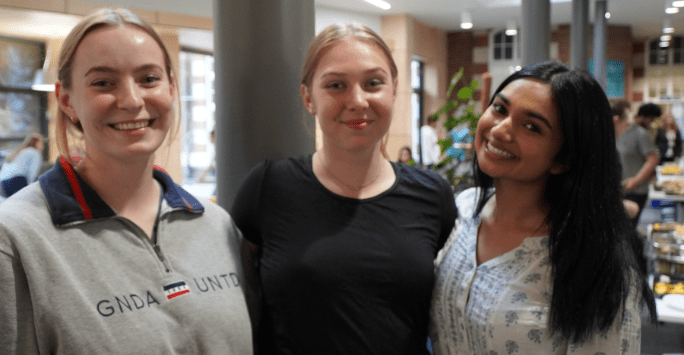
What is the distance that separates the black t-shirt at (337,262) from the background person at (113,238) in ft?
0.41

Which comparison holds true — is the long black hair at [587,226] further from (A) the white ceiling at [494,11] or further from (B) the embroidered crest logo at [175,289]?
(A) the white ceiling at [494,11]

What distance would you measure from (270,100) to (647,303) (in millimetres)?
1291

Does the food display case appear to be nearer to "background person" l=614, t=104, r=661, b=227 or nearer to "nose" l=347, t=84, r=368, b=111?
"background person" l=614, t=104, r=661, b=227

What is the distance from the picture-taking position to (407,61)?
12.5 metres

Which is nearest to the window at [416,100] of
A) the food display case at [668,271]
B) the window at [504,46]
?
Answer: the window at [504,46]

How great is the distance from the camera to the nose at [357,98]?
143 cm

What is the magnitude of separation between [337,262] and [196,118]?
8549 mm

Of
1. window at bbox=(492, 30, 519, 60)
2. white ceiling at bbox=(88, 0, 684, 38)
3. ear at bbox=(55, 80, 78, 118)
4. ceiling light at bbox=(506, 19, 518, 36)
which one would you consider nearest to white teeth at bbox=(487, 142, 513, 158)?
ear at bbox=(55, 80, 78, 118)

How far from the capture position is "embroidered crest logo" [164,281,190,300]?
123cm

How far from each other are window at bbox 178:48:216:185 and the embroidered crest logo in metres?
8.09

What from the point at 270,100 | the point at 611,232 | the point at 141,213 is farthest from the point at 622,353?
the point at 270,100

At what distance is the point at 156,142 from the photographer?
4.19 ft

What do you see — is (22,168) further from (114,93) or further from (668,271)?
(668,271)

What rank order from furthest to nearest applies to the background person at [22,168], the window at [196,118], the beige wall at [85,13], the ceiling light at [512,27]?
the ceiling light at [512,27]
the window at [196,118]
the beige wall at [85,13]
the background person at [22,168]
